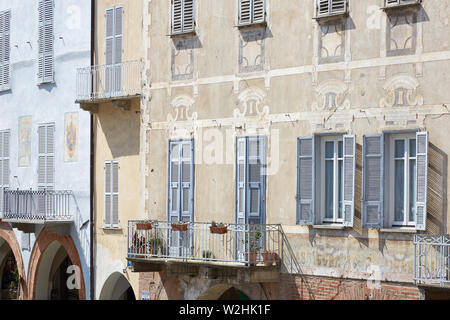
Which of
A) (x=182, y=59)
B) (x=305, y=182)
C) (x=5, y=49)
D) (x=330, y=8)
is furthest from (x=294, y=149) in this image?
(x=5, y=49)

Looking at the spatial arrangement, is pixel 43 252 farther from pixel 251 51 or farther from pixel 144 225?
pixel 251 51

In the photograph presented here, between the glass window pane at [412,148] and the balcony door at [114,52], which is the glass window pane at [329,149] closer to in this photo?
the glass window pane at [412,148]

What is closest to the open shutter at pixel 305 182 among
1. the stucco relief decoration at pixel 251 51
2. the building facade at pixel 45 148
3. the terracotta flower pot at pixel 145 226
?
the stucco relief decoration at pixel 251 51

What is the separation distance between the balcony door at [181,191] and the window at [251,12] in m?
3.11

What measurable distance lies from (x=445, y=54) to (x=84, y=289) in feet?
44.6

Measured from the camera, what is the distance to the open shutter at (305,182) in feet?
64.9

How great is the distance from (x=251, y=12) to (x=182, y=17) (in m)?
2.27

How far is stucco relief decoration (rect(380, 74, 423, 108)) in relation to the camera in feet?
59.3

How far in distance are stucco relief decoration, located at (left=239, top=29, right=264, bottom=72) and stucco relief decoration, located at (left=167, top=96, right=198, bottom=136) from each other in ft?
5.88

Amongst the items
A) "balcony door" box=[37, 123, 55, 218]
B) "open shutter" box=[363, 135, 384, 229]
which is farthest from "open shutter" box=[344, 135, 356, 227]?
"balcony door" box=[37, 123, 55, 218]

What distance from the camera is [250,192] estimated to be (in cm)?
2108

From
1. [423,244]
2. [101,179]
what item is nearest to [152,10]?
[101,179]

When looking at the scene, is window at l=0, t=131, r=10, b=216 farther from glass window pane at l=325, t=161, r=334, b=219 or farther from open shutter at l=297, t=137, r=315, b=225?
glass window pane at l=325, t=161, r=334, b=219

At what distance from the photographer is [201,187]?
22250 mm
